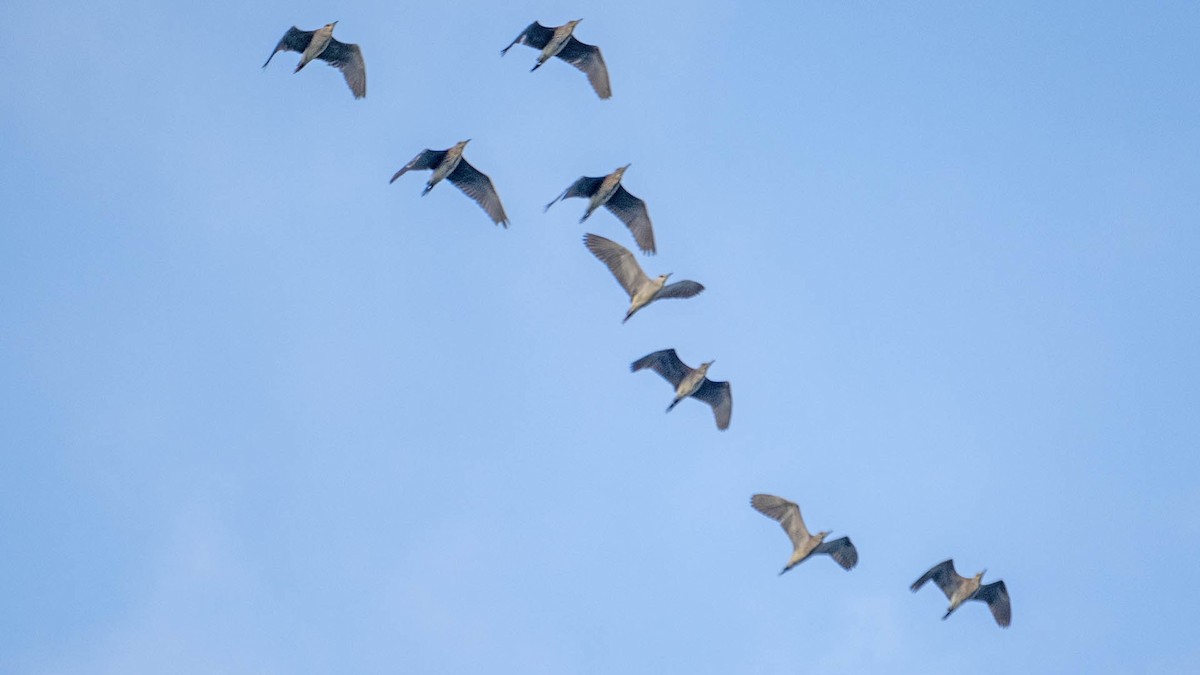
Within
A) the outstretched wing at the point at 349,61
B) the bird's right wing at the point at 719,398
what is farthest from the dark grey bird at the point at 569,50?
the bird's right wing at the point at 719,398

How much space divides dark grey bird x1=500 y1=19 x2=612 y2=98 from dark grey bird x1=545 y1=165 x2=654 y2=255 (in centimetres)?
325

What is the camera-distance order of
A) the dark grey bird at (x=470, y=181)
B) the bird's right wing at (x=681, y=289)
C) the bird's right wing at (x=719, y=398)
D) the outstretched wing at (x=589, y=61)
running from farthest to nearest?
the bird's right wing at (x=719, y=398) → the outstretched wing at (x=589, y=61) → the dark grey bird at (x=470, y=181) → the bird's right wing at (x=681, y=289)

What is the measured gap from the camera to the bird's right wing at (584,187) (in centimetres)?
4009

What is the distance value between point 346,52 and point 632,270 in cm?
951

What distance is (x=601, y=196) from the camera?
133 feet

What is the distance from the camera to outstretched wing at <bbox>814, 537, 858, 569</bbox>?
4197cm

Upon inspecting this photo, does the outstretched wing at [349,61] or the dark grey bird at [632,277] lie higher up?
the outstretched wing at [349,61]

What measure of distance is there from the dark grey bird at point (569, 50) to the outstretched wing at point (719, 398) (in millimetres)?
8237

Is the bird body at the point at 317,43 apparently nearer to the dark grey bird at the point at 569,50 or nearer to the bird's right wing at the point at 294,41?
the bird's right wing at the point at 294,41

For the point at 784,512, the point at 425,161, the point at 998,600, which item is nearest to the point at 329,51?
the point at 425,161

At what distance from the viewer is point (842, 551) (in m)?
42.6

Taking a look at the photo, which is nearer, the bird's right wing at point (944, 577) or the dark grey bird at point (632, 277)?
the dark grey bird at point (632, 277)

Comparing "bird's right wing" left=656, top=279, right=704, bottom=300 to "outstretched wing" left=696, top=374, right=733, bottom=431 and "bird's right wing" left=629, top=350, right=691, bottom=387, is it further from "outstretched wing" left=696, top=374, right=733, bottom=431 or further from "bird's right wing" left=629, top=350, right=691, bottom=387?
"outstretched wing" left=696, top=374, right=733, bottom=431

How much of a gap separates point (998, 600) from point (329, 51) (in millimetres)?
23236
